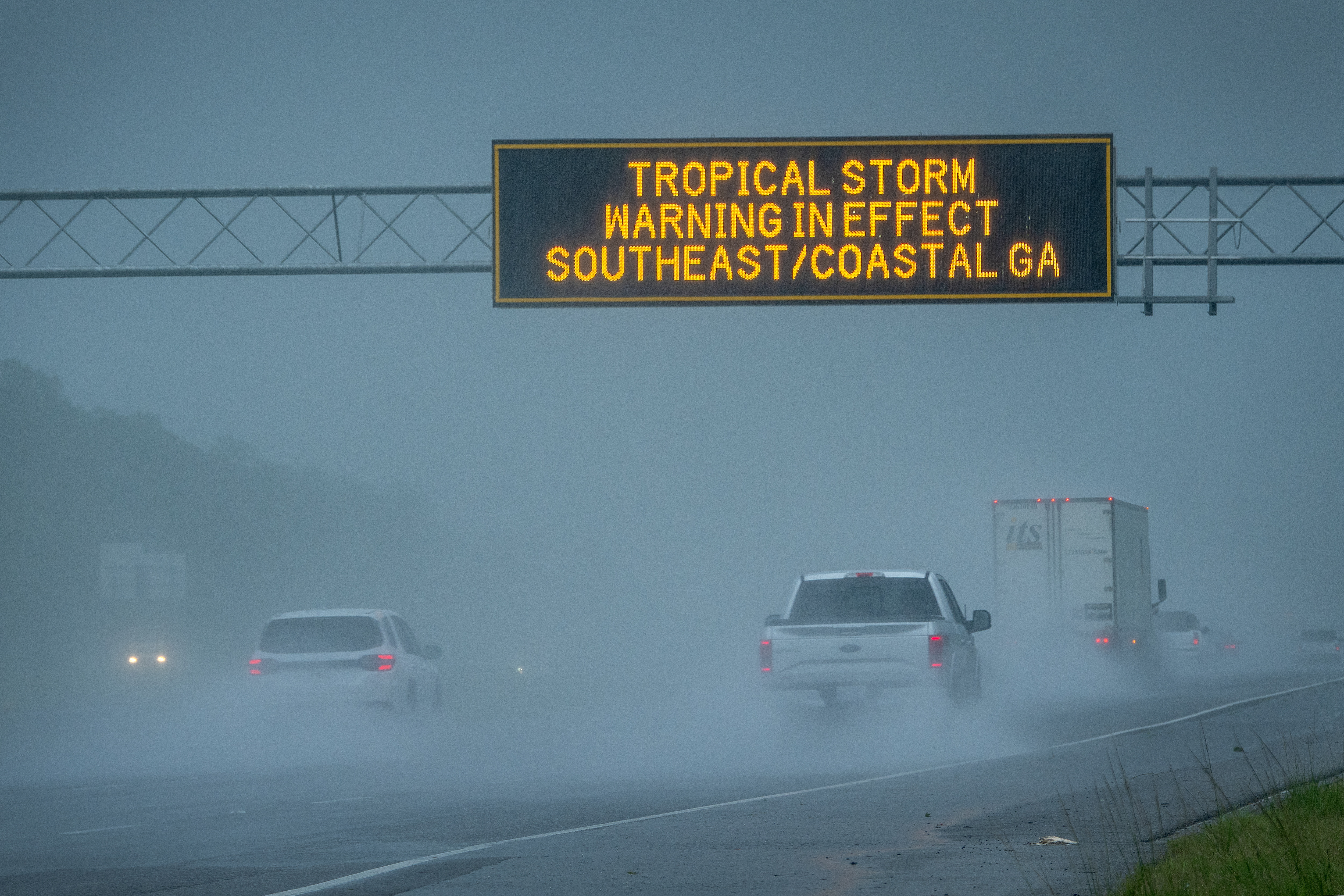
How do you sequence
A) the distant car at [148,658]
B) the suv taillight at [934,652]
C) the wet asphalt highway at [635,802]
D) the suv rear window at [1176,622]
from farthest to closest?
the suv rear window at [1176,622]
the distant car at [148,658]
the suv taillight at [934,652]
the wet asphalt highway at [635,802]

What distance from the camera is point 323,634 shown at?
22047 mm

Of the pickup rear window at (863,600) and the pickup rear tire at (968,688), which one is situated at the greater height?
the pickup rear window at (863,600)

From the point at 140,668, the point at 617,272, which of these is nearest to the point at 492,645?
the point at 140,668

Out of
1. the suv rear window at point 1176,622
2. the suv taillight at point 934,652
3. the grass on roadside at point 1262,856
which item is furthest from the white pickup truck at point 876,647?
the suv rear window at point 1176,622

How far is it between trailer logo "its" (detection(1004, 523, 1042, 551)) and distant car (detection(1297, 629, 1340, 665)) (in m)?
34.0

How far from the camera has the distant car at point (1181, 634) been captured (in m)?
49.7

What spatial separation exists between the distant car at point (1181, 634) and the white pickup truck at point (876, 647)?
28412 millimetres

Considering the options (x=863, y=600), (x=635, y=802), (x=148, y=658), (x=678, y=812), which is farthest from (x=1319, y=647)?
(x=678, y=812)

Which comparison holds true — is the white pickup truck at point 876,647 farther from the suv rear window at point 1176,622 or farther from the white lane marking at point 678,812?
the suv rear window at point 1176,622

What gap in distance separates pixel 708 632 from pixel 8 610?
66.0m

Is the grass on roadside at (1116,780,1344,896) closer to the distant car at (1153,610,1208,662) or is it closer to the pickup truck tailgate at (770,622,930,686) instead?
the pickup truck tailgate at (770,622,930,686)

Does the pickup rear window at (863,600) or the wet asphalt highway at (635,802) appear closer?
the wet asphalt highway at (635,802)

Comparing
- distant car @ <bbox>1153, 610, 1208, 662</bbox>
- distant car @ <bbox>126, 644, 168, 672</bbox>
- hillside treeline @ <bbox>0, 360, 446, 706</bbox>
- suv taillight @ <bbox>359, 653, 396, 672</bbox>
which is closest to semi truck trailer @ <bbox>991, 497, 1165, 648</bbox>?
distant car @ <bbox>1153, 610, 1208, 662</bbox>

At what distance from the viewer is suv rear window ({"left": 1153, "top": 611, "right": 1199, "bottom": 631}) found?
166 ft
